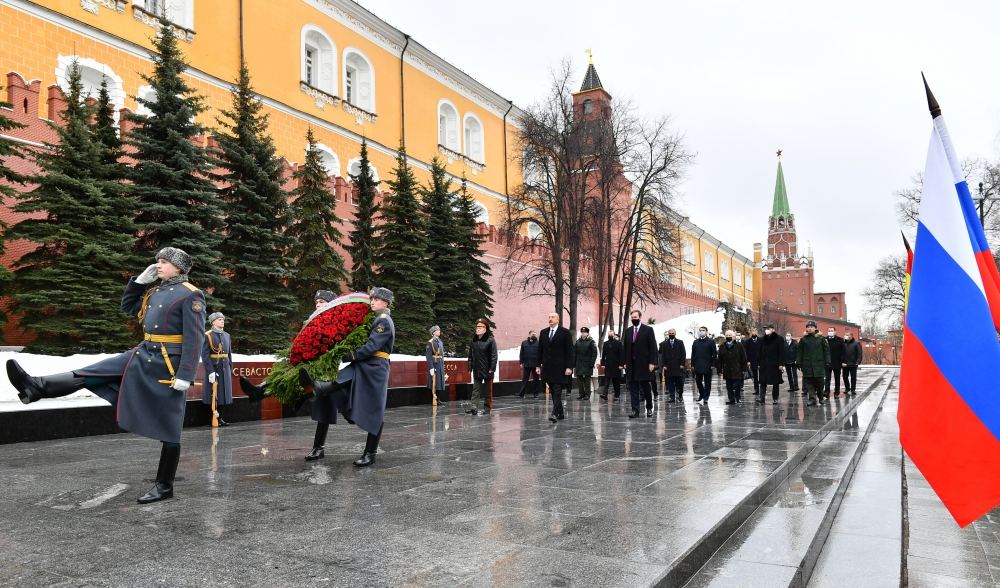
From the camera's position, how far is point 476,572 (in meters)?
3.27

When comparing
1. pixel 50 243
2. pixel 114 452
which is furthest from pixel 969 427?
pixel 50 243

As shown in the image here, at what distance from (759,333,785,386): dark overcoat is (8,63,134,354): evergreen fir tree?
13.7 meters

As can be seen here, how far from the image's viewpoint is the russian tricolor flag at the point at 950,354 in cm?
318

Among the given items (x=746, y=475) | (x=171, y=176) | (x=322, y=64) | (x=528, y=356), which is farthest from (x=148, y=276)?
(x=322, y=64)

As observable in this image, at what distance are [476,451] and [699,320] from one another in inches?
1216

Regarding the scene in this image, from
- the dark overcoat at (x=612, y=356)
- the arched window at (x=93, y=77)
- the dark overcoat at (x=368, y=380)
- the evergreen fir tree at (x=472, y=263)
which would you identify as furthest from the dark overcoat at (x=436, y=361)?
the arched window at (x=93, y=77)

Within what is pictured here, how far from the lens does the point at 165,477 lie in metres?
4.93

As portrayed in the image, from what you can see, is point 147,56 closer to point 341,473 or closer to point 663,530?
point 341,473

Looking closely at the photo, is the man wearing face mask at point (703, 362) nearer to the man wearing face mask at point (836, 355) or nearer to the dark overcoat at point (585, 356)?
the dark overcoat at point (585, 356)

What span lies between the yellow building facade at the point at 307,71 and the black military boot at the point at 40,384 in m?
12.0

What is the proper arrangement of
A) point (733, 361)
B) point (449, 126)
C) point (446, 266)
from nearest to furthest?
point (733, 361) < point (446, 266) < point (449, 126)

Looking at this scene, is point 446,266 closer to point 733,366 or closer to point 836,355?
point 733,366

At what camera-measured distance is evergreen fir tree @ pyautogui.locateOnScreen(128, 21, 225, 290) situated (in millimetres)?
14719

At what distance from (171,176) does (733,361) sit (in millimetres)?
12979
